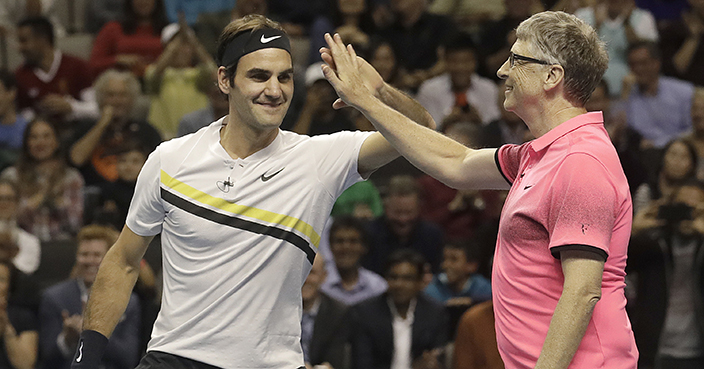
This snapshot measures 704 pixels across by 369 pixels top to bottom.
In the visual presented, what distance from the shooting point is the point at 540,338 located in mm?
2977

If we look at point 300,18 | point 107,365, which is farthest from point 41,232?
point 300,18

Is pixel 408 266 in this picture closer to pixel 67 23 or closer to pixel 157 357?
pixel 157 357

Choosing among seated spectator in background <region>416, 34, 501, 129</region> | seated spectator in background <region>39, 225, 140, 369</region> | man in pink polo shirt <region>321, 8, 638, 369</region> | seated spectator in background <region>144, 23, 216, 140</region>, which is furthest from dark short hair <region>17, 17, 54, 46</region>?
man in pink polo shirt <region>321, 8, 638, 369</region>

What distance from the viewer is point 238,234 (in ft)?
11.7

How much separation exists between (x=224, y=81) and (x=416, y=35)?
20.4ft

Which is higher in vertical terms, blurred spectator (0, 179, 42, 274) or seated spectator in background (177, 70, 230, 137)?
seated spectator in background (177, 70, 230, 137)

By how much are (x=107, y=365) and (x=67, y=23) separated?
5398 millimetres

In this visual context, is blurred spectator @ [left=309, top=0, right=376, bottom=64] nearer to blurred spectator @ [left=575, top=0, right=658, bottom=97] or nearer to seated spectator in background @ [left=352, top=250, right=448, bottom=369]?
blurred spectator @ [left=575, top=0, right=658, bottom=97]

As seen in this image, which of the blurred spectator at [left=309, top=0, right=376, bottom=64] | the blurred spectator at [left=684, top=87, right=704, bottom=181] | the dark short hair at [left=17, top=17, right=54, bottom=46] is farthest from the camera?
the blurred spectator at [left=309, top=0, right=376, bottom=64]

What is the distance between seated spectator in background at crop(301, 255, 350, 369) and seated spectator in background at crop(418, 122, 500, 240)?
1566mm

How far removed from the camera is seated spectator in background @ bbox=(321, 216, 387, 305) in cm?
712

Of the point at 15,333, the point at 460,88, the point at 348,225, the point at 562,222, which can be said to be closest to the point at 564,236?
the point at 562,222

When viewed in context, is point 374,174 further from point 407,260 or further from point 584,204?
point 584,204

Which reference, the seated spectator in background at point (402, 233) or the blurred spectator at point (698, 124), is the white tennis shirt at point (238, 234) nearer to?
the seated spectator in background at point (402, 233)
